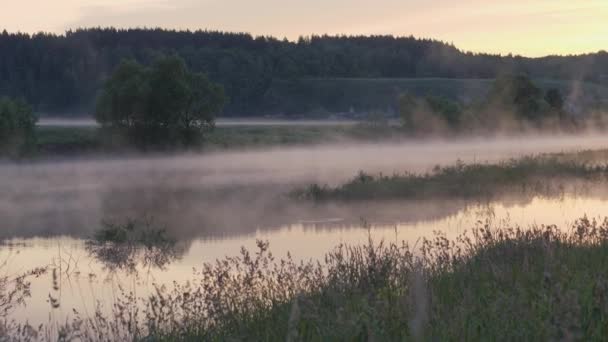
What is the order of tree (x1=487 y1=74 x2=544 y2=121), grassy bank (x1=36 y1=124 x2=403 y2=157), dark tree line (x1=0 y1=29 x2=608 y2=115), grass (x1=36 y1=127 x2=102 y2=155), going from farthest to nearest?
dark tree line (x1=0 y1=29 x2=608 y2=115), tree (x1=487 y1=74 x2=544 y2=121), grassy bank (x1=36 y1=124 x2=403 y2=157), grass (x1=36 y1=127 x2=102 y2=155)

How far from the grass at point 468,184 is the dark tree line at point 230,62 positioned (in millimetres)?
67248

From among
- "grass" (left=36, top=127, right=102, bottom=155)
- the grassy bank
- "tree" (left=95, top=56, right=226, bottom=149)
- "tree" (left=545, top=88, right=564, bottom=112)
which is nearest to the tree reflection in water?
"tree" (left=95, top=56, right=226, bottom=149)

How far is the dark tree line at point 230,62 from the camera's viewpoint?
351ft

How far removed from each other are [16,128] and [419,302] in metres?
39.3

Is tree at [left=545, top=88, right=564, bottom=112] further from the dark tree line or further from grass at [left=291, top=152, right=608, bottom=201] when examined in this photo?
the dark tree line

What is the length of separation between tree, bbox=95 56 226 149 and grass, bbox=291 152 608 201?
17.9 m

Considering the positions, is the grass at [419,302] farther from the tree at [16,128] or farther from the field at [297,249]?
the tree at [16,128]

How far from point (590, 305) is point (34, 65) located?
4217 inches

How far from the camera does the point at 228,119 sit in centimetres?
10638

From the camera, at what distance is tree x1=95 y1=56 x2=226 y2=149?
4359cm

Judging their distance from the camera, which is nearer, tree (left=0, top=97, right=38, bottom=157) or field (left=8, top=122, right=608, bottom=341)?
field (left=8, top=122, right=608, bottom=341)

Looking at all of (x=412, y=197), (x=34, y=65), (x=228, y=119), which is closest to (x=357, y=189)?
(x=412, y=197)

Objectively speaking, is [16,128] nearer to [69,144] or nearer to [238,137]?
[69,144]

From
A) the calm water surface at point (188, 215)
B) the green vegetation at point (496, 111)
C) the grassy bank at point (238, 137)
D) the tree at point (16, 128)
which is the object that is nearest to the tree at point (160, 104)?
the grassy bank at point (238, 137)
